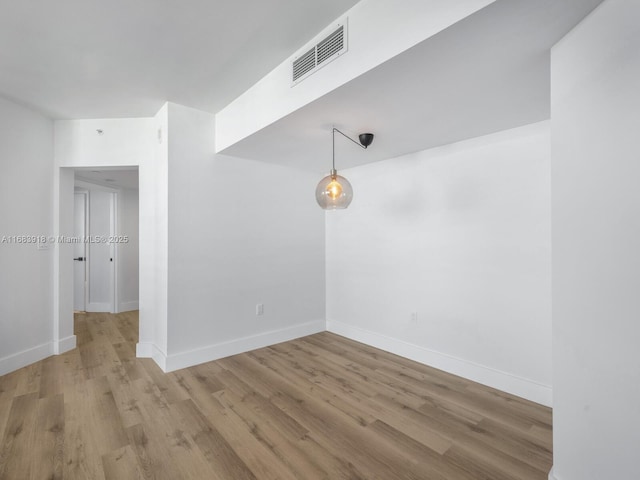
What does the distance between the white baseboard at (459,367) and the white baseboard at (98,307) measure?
176 inches

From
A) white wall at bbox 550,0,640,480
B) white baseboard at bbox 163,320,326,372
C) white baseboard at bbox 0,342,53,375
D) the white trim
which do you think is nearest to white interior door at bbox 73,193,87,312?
white baseboard at bbox 0,342,53,375

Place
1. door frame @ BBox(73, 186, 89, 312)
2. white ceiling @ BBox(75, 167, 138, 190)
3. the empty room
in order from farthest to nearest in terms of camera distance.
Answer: door frame @ BBox(73, 186, 89, 312)
white ceiling @ BBox(75, 167, 138, 190)
the empty room

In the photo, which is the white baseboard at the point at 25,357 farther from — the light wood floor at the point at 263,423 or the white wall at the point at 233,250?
the white wall at the point at 233,250

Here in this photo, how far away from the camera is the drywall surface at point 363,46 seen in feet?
4.62

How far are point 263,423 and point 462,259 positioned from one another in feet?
7.67

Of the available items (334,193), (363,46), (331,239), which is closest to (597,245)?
(363,46)

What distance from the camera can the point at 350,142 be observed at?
10.2 feet

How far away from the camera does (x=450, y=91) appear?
198 cm

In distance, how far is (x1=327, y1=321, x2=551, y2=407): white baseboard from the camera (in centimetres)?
255

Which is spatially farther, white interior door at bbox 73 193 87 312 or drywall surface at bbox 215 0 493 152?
white interior door at bbox 73 193 87 312

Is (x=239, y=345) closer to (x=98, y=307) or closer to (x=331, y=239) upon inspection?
(x=331, y=239)

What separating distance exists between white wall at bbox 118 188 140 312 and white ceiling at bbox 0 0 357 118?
2818 mm

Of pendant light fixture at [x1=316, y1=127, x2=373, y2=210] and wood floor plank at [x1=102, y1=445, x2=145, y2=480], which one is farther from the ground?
pendant light fixture at [x1=316, y1=127, x2=373, y2=210]

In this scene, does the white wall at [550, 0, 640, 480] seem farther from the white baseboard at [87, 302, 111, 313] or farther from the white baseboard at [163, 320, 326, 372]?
the white baseboard at [87, 302, 111, 313]
